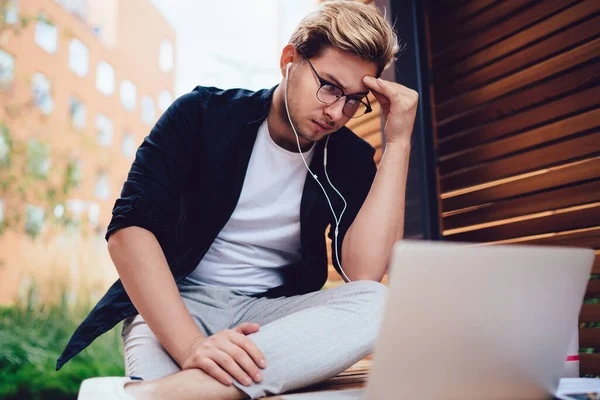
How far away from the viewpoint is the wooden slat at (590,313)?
224cm

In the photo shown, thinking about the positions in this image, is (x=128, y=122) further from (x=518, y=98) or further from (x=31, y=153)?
(x=518, y=98)

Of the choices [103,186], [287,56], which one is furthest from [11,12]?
[287,56]

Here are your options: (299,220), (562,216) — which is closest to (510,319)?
(299,220)

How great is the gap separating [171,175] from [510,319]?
1262 mm

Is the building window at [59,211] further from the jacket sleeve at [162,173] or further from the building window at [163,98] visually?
the jacket sleeve at [162,173]

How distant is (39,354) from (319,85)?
2558 millimetres

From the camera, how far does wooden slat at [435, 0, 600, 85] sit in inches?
93.8

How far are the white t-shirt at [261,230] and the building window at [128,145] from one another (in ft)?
6.65

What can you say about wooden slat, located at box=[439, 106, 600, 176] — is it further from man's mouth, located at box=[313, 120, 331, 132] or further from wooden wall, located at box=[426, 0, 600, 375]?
man's mouth, located at box=[313, 120, 331, 132]

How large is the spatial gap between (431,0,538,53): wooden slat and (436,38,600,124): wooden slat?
322 mm

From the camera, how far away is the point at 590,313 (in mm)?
2264

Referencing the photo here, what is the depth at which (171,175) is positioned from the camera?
75.3 inches

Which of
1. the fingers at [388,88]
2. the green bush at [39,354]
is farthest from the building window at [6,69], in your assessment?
the fingers at [388,88]

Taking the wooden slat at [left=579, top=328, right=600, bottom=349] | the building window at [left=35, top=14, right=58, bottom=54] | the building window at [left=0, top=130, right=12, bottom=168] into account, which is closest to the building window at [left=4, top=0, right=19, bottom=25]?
the building window at [left=35, top=14, right=58, bottom=54]
